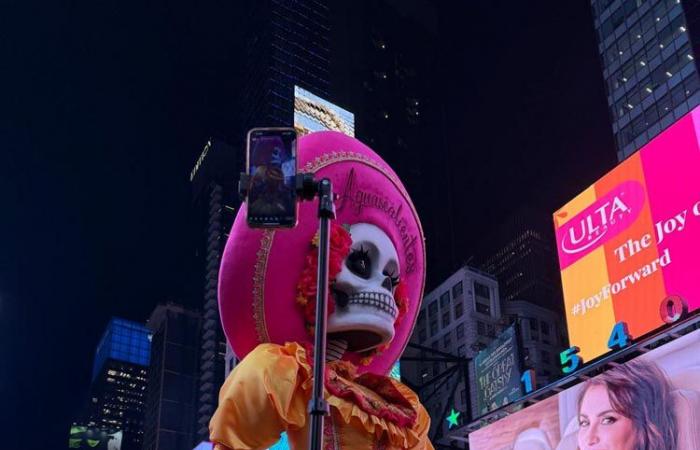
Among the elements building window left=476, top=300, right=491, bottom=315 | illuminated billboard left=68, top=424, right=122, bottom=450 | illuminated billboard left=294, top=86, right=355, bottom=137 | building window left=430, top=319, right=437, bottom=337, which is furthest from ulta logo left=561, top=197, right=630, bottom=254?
illuminated billboard left=68, top=424, right=122, bottom=450

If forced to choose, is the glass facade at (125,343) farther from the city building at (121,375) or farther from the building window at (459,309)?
the building window at (459,309)

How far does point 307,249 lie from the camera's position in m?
5.34

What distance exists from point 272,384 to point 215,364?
6102 centimetres

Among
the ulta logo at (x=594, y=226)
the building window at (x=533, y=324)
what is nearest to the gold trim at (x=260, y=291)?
the ulta logo at (x=594, y=226)

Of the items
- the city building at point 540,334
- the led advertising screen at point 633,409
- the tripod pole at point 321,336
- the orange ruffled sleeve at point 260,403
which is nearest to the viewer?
the tripod pole at point 321,336

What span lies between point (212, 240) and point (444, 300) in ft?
71.4

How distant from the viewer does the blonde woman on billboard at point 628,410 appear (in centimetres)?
1336

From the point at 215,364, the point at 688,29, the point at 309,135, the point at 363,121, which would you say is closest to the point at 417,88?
the point at 363,121

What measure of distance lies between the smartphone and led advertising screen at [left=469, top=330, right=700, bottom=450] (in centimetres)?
1086

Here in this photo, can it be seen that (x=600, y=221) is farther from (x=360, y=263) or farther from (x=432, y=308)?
(x=432, y=308)

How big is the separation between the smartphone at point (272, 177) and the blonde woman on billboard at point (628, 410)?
11.0m

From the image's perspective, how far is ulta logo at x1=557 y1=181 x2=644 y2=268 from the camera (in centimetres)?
1633

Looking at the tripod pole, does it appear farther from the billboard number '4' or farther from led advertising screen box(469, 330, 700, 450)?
the billboard number '4'

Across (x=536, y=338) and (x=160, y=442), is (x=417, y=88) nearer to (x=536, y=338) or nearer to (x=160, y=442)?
(x=536, y=338)
